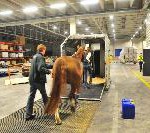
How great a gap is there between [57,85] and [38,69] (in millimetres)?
679

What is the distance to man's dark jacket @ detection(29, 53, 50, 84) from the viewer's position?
6.03 meters

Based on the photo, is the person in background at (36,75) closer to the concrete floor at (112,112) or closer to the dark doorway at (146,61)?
the concrete floor at (112,112)

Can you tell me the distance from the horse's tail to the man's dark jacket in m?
0.32

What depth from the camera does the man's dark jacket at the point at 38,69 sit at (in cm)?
603

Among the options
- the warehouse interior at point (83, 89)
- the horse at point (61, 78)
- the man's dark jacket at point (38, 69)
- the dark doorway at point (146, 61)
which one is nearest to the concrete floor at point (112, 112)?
the warehouse interior at point (83, 89)

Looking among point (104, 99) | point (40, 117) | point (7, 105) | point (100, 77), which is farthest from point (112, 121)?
point (100, 77)

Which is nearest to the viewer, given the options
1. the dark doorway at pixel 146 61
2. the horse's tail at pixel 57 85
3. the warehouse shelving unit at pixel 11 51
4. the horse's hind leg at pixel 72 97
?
the horse's tail at pixel 57 85

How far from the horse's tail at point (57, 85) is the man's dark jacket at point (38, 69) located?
32cm

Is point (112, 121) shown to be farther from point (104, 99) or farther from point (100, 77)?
point (100, 77)

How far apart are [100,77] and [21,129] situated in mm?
10125

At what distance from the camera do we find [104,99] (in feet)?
28.7

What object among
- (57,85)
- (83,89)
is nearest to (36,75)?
(57,85)

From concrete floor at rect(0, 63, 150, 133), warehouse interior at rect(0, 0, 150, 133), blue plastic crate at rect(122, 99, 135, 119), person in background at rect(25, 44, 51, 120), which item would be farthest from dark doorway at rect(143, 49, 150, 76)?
person in background at rect(25, 44, 51, 120)

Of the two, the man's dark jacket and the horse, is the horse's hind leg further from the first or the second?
the man's dark jacket
